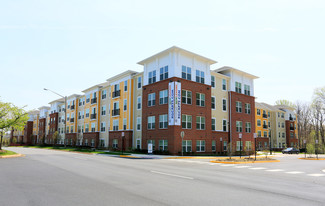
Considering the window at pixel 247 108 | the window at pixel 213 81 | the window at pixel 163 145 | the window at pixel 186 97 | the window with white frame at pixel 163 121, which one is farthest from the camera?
the window at pixel 247 108

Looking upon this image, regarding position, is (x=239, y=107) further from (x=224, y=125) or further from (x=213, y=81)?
(x=213, y=81)

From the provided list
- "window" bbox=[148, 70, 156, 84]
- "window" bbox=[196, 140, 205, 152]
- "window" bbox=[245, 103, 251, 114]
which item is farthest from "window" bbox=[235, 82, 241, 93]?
"window" bbox=[148, 70, 156, 84]

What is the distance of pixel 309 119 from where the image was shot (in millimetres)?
80875

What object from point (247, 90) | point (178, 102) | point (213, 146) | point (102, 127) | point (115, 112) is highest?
point (247, 90)

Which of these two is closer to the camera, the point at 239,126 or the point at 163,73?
the point at 163,73

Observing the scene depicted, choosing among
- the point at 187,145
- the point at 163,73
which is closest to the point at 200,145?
the point at 187,145

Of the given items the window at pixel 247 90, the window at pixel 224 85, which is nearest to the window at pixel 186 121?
the window at pixel 224 85

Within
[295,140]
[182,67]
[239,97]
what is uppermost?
[182,67]

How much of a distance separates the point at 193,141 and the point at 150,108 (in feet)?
25.9

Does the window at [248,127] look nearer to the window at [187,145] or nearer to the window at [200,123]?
the window at [200,123]

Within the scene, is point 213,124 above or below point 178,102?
below

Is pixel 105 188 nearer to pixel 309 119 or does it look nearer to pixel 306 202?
pixel 306 202

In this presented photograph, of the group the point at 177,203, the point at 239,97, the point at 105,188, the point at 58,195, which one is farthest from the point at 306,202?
the point at 239,97

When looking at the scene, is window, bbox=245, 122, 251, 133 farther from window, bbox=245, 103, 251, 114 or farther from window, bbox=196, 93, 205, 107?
window, bbox=196, 93, 205, 107
